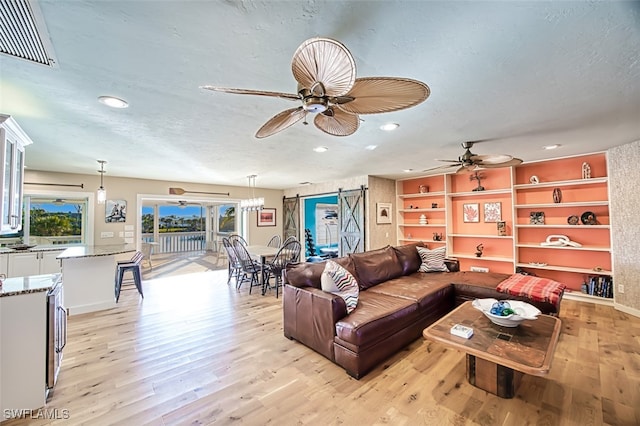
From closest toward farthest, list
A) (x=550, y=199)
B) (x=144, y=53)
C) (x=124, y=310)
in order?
(x=144, y=53), (x=124, y=310), (x=550, y=199)

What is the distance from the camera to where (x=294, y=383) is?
2254 millimetres

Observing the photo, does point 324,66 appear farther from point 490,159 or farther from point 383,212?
point 383,212

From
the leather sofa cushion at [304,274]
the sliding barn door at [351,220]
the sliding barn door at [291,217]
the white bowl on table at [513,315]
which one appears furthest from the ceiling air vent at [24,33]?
the sliding barn door at [291,217]

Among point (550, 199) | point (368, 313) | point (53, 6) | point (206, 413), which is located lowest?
point (206, 413)

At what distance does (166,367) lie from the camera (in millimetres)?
2512

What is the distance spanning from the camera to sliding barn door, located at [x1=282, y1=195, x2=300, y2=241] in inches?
320

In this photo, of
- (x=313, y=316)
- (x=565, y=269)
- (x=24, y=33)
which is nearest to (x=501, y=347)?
(x=313, y=316)

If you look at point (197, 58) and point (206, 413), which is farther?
point (206, 413)

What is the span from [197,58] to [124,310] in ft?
13.5

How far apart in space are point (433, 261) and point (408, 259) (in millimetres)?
447

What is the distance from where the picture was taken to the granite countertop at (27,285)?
6.33 feet

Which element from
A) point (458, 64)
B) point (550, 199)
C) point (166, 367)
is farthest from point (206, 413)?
point (550, 199)

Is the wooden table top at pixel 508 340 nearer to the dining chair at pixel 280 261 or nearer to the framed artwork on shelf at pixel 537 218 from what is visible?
the dining chair at pixel 280 261

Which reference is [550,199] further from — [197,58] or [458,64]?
[197,58]
